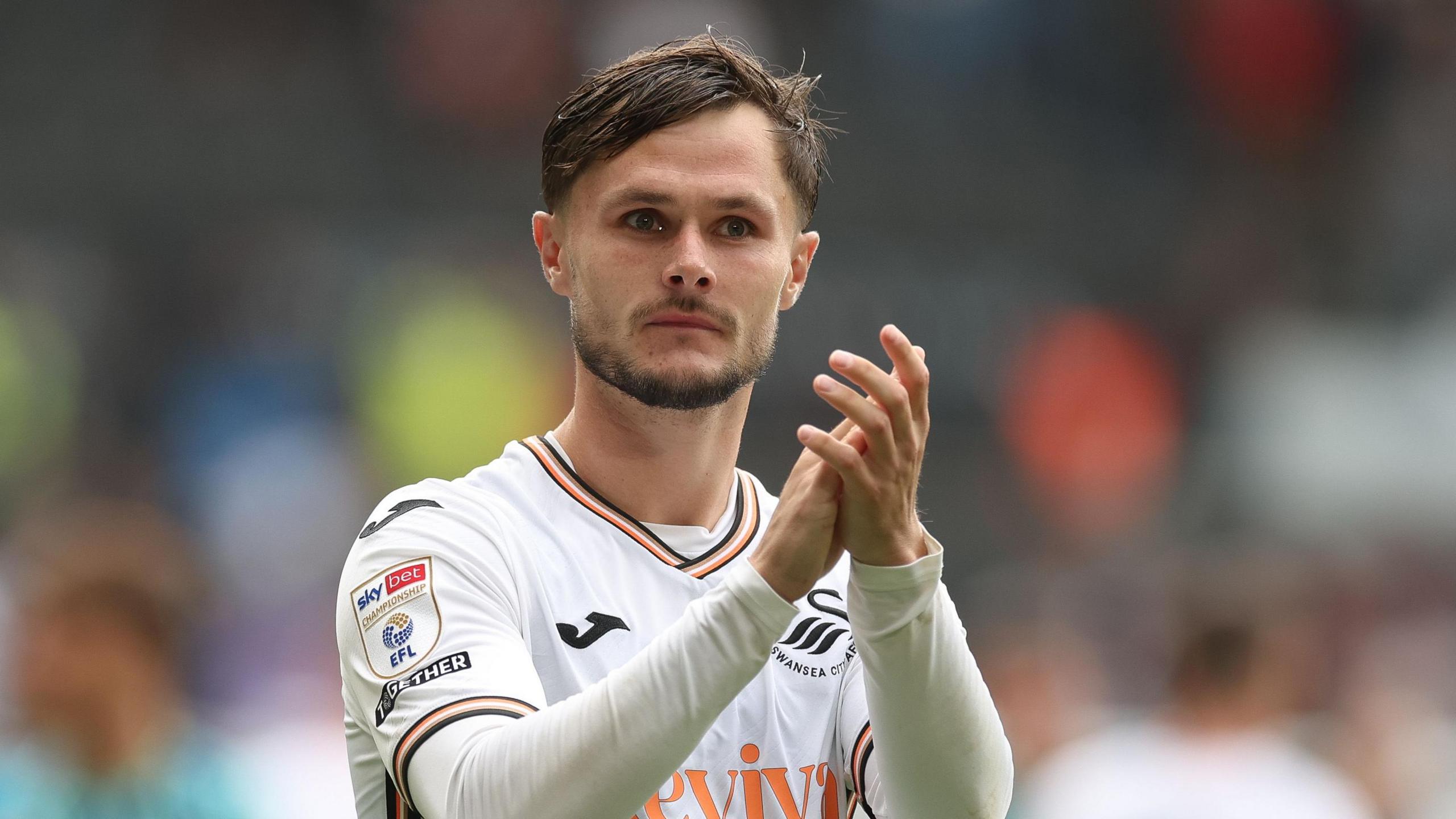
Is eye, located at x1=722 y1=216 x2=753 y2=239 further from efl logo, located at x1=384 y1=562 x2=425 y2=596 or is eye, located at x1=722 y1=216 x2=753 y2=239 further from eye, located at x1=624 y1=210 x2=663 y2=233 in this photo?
efl logo, located at x1=384 y1=562 x2=425 y2=596

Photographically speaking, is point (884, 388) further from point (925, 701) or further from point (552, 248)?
point (552, 248)

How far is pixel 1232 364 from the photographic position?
1434 cm

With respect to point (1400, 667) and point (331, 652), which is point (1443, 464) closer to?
point (1400, 667)

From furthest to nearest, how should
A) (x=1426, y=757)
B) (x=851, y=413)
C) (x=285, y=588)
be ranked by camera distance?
(x=285, y=588) → (x=1426, y=757) → (x=851, y=413)

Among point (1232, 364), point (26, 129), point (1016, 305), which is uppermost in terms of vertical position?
point (26, 129)

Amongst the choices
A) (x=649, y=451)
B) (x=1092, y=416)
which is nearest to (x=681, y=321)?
(x=649, y=451)

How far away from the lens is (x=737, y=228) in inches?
120

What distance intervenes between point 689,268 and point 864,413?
640 mm

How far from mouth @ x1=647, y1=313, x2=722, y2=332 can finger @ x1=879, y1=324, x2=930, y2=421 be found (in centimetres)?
59

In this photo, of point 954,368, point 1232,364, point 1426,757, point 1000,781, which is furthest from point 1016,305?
point 1000,781

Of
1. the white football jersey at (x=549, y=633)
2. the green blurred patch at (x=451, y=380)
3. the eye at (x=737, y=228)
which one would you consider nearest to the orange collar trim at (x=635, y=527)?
the white football jersey at (x=549, y=633)

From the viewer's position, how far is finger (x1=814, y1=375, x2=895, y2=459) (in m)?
2.34

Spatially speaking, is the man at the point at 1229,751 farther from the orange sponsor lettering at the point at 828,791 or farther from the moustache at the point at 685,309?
the moustache at the point at 685,309

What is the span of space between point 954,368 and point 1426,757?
6545mm
